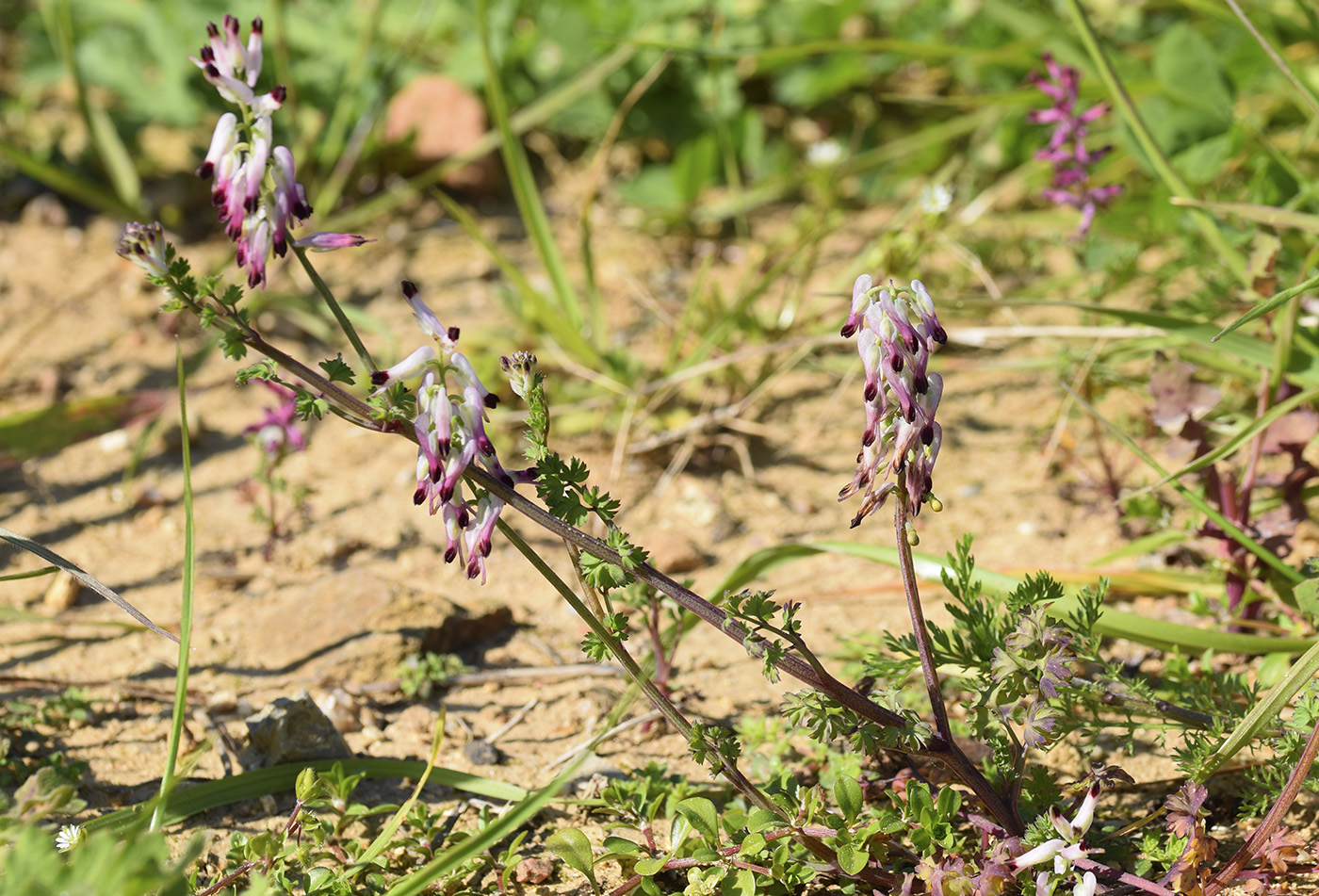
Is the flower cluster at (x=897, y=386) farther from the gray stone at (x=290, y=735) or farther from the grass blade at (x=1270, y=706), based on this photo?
the gray stone at (x=290, y=735)

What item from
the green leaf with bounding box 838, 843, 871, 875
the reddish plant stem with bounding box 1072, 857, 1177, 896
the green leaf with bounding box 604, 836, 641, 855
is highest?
the green leaf with bounding box 604, 836, 641, 855

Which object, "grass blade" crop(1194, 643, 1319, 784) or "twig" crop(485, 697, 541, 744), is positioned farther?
"twig" crop(485, 697, 541, 744)

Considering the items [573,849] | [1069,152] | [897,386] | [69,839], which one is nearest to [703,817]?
[573,849]

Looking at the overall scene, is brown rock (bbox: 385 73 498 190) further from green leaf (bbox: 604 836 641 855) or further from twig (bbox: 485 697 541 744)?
green leaf (bbox: 604 836 641 855)

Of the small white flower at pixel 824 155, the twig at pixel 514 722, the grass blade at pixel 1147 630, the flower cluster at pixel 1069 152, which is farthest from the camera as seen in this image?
the small white flower at pixel 824 155

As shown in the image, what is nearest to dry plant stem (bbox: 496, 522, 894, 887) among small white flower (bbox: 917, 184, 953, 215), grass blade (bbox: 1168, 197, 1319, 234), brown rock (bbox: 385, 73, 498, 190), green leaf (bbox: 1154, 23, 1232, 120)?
grass blade (bbox: 1168, 197, 1319, 234)

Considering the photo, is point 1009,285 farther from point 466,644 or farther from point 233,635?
point 233,635

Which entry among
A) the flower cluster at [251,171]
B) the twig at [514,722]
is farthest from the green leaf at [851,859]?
the flower cluster at [251,171]
